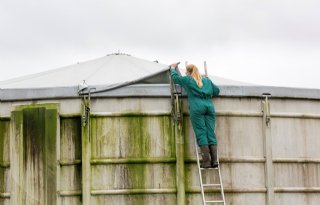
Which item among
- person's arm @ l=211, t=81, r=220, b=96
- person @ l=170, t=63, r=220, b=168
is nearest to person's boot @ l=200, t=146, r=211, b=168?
person @ l=170, t=63, r=220, b=168

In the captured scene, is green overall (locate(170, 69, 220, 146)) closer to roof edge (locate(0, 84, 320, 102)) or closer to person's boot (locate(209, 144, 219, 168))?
person's boot (locate(209, 144, 219, 168))

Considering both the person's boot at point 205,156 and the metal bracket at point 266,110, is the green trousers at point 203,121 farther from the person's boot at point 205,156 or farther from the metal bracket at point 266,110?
the metal bracket at point 266,110

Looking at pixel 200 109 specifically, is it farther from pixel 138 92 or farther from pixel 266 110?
pixel 266 110

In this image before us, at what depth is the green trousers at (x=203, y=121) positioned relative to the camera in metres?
12.7

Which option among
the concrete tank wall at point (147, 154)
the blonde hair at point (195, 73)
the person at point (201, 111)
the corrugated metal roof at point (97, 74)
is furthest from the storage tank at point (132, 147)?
the corrugated metal roof at point (97, 74)

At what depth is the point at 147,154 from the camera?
42.6 ft

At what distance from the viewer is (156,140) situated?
13.0m

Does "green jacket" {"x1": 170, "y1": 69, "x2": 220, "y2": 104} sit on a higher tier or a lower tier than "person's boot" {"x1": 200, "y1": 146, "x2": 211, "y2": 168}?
higher

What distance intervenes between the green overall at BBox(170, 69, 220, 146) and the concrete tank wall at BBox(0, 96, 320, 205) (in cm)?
39

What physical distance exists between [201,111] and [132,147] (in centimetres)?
153

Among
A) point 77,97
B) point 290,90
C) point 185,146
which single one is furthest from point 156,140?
point 290,90

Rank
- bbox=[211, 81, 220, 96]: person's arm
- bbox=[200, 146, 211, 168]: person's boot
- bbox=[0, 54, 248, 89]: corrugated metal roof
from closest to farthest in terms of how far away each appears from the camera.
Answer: bbox=[200, 146, 211, 168]: person's boot
bbox=[211, 81, 220, 96]: person's arm
bbox=[0, 54, 248, 89]: corrugated metal roof

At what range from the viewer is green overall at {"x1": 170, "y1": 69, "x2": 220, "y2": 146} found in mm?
12727

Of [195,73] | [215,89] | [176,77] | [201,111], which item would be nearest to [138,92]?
[176,77]
